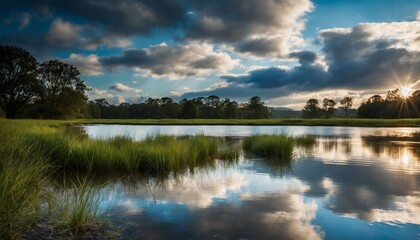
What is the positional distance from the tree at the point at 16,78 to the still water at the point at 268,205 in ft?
167

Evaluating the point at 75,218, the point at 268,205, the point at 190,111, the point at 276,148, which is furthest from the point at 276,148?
the point at 190,111

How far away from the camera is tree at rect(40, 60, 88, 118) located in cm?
6031

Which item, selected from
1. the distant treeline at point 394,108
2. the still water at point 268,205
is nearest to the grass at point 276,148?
the still water at point 268,205

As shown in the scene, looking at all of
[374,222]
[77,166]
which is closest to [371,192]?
[374,222]

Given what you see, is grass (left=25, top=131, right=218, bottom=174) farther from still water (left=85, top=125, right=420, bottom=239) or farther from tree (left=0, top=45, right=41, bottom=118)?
tree (left=0, top=45, right=41, bottom=118)

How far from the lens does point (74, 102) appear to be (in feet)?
204

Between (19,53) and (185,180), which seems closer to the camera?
(185,180)

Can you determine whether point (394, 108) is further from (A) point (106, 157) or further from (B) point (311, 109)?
(A) point (106, 157)

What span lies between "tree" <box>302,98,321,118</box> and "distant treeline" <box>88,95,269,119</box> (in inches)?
788

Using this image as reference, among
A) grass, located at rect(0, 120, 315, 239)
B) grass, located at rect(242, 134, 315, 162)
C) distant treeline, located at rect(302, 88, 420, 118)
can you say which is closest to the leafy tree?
distant treeline, located at rect(302, 88, 420, 118)

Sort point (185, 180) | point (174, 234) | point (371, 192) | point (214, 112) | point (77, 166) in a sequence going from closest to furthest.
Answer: point (174, 234)
point (371, 192)
point (185, 180)
point (77, 166)
point (214, 112)

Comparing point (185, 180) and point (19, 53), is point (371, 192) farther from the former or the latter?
point (19, 53)

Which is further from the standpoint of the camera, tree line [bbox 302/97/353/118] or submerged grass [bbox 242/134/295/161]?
tree line [bbox 302/97/353/118]

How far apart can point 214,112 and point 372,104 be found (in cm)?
5922
